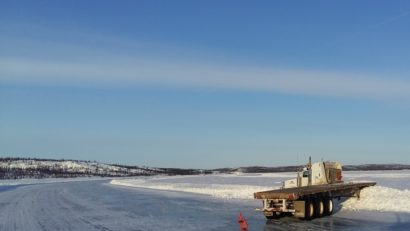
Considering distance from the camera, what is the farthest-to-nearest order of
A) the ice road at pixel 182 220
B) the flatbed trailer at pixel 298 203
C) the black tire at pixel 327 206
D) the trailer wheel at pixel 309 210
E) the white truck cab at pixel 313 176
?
1. the white truck cab at pixel 313 176
2. the black tire at pixel 327 206
3. the trailer wheel at pixel 309 210
4. the flatbed trailer at pixel 298 203
5. the ice road at pixel 182 220

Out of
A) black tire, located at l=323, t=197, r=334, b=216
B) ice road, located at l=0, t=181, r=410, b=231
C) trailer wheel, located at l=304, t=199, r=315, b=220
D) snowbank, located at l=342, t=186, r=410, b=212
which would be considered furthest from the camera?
snowbank, located at l=342, t=186, r=410, b=212

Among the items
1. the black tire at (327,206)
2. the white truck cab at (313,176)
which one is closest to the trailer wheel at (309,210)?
the black tire at (327,206)

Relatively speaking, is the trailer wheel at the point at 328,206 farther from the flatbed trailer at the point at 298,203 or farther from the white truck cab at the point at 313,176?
the white truck cab at the point at 313,176

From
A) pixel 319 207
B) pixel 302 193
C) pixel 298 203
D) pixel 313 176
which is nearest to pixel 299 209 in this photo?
pixel 298 203

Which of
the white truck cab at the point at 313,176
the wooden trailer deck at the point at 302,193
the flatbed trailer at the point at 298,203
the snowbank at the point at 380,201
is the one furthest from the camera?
the white truck cab at the point at 313,176

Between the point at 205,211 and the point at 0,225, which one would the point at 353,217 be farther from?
the point at 0,225

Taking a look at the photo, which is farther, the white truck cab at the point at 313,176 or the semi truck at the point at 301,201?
the white truck cab at the point at 313,176

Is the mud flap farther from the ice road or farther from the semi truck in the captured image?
the ice road

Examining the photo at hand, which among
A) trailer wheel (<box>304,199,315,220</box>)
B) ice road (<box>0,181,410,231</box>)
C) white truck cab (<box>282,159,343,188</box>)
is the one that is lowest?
ice road (<box>0,181,410,231</box>)

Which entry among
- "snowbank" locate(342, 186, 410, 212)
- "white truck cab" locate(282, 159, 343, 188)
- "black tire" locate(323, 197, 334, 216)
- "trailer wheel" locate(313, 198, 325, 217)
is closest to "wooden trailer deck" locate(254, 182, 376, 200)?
"black tire" locate(323, 197, 334, 216)

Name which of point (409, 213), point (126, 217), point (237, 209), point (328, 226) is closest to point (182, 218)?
point (126, 217)

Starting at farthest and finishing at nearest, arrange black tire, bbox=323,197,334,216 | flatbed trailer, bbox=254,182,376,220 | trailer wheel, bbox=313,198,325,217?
black tire, bbox=323,197,334,216 → trailer wheel, bbox=313,198,325,217 → flatbed trailer, bbox=254,182,376,220

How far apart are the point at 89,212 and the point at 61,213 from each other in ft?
4.26

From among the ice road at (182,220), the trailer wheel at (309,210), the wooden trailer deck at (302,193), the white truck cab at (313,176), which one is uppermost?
the white truck cab at (313,176)
